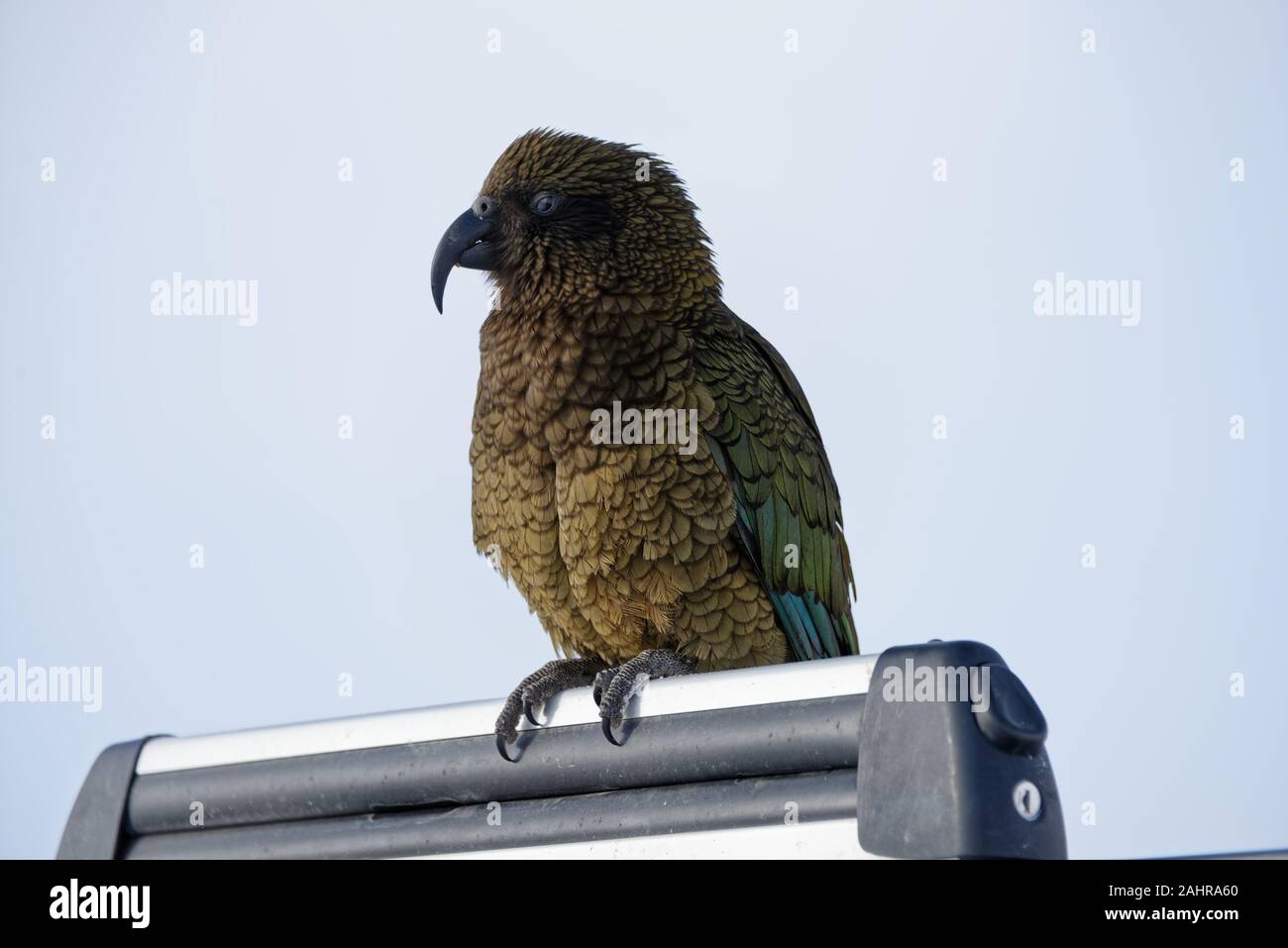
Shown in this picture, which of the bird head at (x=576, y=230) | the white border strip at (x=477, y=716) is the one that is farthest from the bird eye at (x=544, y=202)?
the white border strip at (x=477, y=716)

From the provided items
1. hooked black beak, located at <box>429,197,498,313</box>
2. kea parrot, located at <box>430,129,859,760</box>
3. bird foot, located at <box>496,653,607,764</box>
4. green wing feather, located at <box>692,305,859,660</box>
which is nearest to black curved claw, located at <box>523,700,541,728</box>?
bird foot, located at <box>496,653,607,764</box>

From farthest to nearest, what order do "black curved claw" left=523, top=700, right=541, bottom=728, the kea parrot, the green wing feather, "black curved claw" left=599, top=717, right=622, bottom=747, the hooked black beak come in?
the hooked black beak, the green wing feather, the kea parrot, "black curved claw" left=523, top=700, right=541, bottom=728, "black curved claw" left=599, top=717, right=622, bottom=747

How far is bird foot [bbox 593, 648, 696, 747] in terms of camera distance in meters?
1.86

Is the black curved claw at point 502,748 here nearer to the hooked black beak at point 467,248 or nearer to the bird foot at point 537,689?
the bird foot at point 537,689

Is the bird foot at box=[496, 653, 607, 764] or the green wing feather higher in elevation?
the green wing feather

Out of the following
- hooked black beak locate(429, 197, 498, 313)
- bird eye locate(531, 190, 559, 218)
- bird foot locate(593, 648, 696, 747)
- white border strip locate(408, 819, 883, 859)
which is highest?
bird eye locate(531, 190, 559, 218)

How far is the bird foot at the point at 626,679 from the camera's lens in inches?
73.1

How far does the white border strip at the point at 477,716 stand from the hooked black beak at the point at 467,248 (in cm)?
183

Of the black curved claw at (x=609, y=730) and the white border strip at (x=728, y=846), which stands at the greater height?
the black curved claw at (x=609, y=730)

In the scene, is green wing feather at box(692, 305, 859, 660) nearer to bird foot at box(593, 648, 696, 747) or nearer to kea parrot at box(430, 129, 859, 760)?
kea parrot at box(430, 129, 859, 760)

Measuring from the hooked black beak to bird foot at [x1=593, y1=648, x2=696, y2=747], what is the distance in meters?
1.23
